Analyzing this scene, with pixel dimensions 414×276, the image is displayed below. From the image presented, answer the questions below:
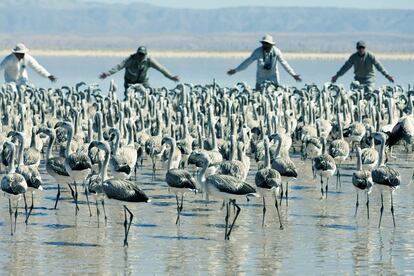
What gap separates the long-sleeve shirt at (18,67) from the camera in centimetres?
2708

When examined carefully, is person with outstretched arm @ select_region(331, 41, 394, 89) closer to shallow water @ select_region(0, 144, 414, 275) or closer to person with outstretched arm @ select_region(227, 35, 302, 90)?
person with outstretched arm @ select_region(227, 35, 302, 90)

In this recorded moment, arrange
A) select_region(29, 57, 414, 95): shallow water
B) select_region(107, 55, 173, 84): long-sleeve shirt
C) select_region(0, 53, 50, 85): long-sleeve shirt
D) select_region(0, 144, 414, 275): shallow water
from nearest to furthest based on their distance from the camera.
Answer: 1. select_region(0, 144, 414, 275): shallow water
2. select_region(107, 55, 173, 84): long-sleeve shirt
3. select_region(0, 53, 50, 85): long-sleeve shirt
4. select_region(29, 57, 414, 95): shallow water

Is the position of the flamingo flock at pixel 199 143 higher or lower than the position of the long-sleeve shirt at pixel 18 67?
lower

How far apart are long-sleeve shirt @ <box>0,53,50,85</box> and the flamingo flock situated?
22.5 inches

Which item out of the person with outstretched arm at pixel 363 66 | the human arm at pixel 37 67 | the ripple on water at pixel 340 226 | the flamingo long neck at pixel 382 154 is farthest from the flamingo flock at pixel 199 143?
the human arm at pixel 37 67

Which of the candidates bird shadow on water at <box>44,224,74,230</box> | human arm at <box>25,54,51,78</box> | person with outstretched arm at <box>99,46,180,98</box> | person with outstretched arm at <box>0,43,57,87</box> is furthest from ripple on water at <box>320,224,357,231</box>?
human arm at <box>25,54,51,78</box>

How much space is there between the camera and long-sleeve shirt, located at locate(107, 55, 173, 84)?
26.9 meters

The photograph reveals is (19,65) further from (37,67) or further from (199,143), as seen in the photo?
(199,143)

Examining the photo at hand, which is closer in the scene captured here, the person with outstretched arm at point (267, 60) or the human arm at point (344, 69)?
the person with outstretched arm at point (267, 60)

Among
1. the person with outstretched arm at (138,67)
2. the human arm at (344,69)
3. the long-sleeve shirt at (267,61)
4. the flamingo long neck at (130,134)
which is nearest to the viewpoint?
the flamingo long neck at (130,134)

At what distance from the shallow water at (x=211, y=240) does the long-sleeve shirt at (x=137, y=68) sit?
7766mm

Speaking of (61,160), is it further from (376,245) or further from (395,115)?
(395,115)

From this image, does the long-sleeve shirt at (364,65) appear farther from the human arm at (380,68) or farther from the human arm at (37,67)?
the human arm at (37,67)

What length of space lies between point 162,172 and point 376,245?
8.21 metres
